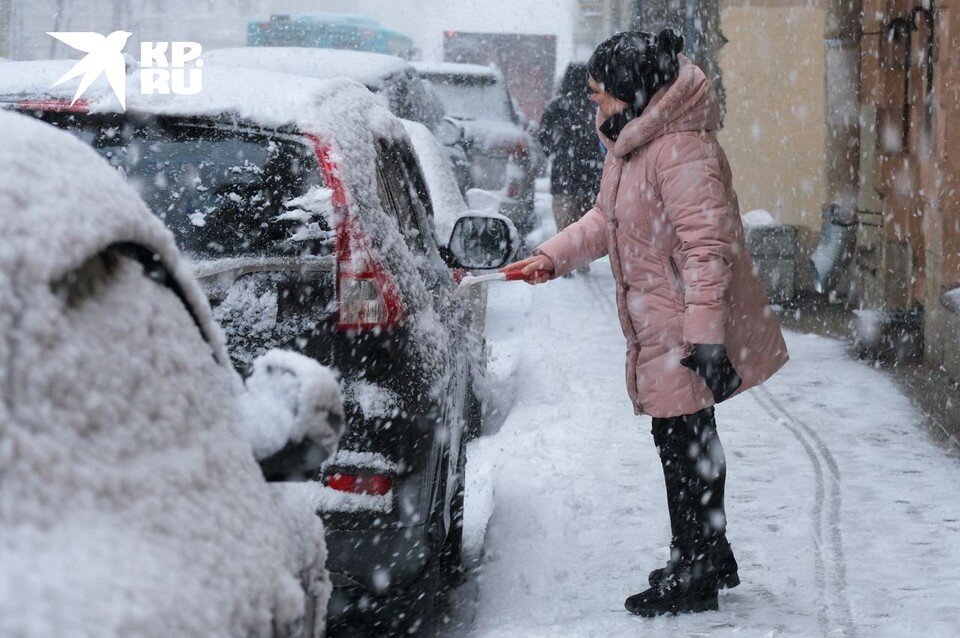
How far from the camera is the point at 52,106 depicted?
350cm

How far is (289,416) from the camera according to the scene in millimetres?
2014

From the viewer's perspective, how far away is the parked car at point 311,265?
11.2 ft

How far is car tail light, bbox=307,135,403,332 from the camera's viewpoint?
3438mm

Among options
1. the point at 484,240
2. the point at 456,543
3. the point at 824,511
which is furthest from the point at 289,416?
the point at 824,511

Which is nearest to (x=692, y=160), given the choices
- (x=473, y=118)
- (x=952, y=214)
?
(x=952, y=214)

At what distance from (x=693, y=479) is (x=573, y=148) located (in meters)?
8.22

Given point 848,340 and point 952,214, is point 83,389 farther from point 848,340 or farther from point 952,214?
point 848,340

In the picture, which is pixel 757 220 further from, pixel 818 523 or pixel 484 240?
pixel 484 240

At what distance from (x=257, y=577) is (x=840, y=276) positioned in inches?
398

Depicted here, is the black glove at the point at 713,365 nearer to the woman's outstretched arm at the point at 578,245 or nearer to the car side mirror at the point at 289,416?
the woman's outstretched arm at the point at 578,245

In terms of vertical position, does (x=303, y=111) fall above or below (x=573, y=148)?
above

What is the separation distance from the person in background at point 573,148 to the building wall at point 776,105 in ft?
7.13

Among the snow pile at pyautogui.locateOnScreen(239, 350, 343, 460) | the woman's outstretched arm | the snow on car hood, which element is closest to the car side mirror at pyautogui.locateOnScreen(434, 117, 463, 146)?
the snow on car hood

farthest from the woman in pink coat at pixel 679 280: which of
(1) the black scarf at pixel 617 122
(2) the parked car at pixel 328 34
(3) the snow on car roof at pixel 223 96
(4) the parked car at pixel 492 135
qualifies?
(2) the parked car at pixel 328 34
